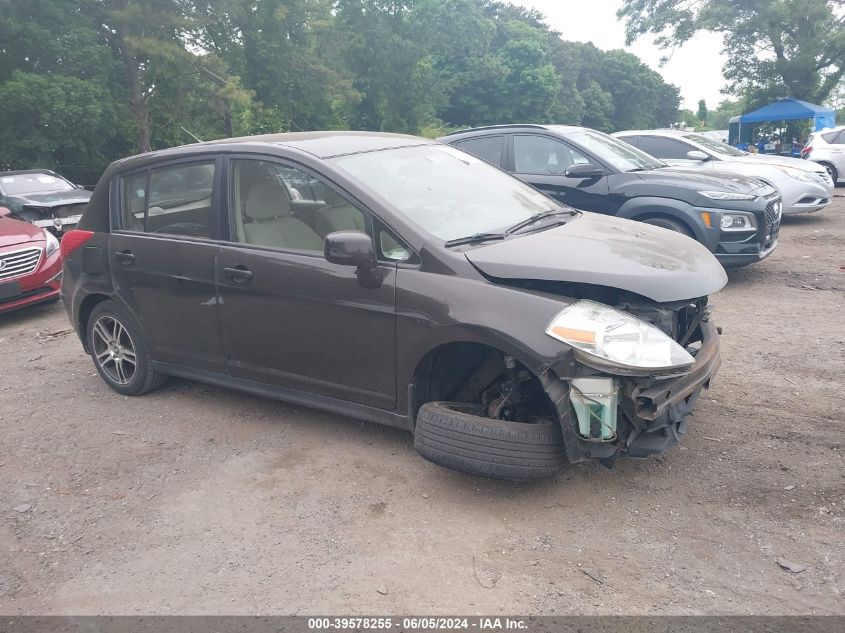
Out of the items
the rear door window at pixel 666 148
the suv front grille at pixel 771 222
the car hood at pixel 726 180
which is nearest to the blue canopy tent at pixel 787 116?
the rear door window at pixel 666 148

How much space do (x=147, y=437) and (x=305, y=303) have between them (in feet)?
4.97

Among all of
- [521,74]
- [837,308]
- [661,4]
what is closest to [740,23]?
[661,4]

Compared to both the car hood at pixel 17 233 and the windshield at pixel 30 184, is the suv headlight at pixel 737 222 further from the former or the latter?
the windshield at pixel 30 184

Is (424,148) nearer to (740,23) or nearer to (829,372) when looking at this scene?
(829,372)

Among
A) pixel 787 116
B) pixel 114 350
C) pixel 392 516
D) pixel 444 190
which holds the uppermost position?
pixel 787 116

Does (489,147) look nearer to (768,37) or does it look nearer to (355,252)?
(355,252)

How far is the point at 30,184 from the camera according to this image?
36.9ft

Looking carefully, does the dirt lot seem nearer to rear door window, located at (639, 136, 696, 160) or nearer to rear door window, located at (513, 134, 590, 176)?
rear door window, located at (513, 134, 590, 176)

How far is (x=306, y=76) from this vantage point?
102ft

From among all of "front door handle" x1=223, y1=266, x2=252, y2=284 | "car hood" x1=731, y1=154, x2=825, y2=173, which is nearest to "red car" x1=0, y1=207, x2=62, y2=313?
"front door handle" x1=223, y1=266, x2=252, y2=284

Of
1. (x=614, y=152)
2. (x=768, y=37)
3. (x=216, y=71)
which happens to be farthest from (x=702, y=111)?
(x=614, y=152)

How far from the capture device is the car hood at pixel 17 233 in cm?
753

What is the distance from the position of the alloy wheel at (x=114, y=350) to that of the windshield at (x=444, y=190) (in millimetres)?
2255

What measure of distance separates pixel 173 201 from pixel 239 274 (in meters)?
0.88
